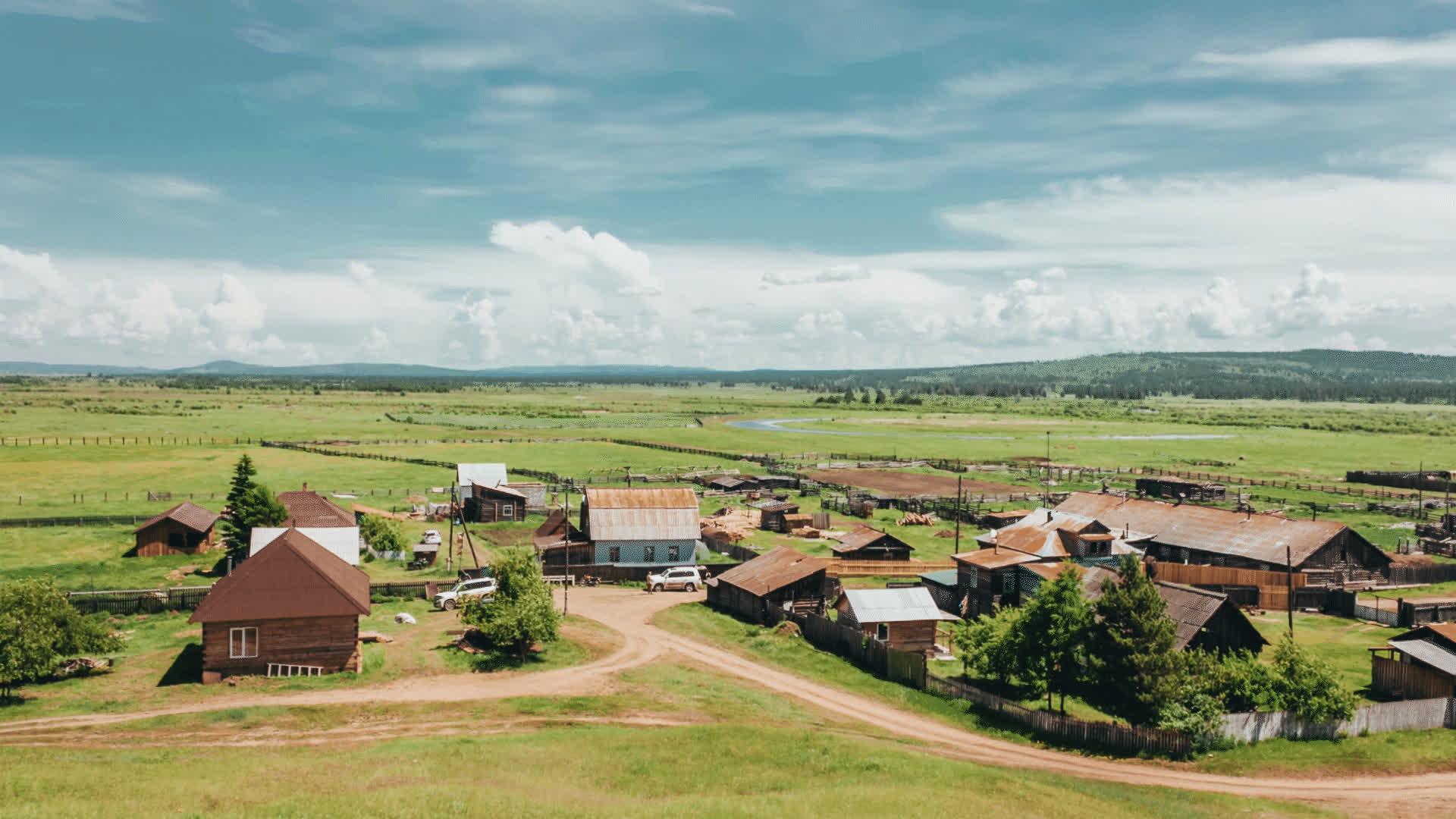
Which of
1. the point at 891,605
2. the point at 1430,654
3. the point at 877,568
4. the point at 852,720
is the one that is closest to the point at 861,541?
the point at 877,568

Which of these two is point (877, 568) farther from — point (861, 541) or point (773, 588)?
point (773, 588)

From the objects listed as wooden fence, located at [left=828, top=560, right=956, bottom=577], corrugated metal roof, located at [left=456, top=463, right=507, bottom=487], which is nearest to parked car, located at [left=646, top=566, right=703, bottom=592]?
wooden fence, located at [left=828, top=560, right=956, bottom=577]

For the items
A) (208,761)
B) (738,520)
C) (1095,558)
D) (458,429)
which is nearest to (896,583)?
(1095,558)

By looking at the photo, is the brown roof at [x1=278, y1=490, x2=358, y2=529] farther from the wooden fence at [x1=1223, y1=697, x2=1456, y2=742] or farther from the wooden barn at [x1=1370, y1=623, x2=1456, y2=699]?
the wooden barn at [x1=1370, y1=623, x2=1456, y2=699]

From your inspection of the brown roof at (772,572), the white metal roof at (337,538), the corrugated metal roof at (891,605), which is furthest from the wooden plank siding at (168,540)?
the corrugated metal roof at (891,605)

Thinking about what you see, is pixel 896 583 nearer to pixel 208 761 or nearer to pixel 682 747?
pixel 682 747

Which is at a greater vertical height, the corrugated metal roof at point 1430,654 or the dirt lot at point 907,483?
the corrugated metal roof at point 1430,654

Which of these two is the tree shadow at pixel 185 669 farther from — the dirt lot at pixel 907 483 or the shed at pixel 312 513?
the dirt lot at pixel 907 483
